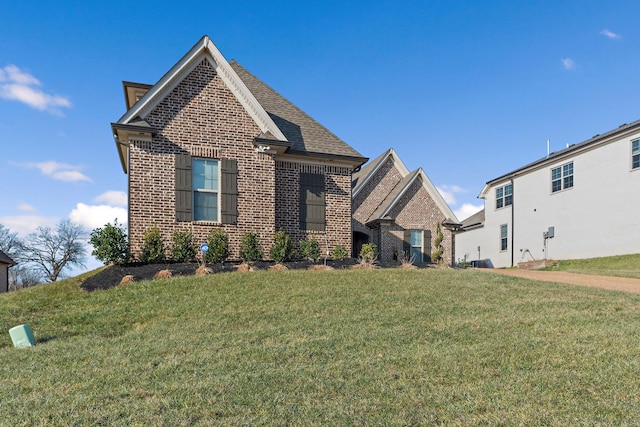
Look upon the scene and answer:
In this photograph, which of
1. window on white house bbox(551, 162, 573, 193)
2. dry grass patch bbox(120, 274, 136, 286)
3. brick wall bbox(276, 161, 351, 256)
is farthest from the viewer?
window on white house bbox(551, 162, 573, 193)

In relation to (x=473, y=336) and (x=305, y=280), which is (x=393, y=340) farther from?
(x=305, y=280)

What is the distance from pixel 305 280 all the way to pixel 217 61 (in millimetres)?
7199

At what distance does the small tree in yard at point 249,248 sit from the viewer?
39.2 ft

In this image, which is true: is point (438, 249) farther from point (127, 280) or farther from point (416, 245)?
Answer: point (127, 280)

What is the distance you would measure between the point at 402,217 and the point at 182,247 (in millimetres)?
9843

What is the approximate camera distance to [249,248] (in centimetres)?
1198

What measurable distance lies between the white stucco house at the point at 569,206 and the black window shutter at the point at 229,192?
57.4 ft

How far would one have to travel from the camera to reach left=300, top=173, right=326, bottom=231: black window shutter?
13.5m

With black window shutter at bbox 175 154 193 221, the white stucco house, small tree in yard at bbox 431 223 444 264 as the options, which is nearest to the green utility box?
black window shutter at bbox 175 154 193 221

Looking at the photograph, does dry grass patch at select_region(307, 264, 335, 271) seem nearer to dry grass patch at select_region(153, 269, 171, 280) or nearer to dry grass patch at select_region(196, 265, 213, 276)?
dry grass patch at select_region(196, 265, 213, 276)

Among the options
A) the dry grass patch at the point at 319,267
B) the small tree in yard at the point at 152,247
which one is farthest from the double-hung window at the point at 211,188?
the dry grass patch at the point at 319,267

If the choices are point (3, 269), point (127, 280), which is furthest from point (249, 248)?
point (3, 269)

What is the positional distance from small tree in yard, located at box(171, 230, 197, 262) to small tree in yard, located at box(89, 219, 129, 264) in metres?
1.21

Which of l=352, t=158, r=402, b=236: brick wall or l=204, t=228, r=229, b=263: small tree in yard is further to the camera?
l=352, t=158, r=402, b=236: brick wall
